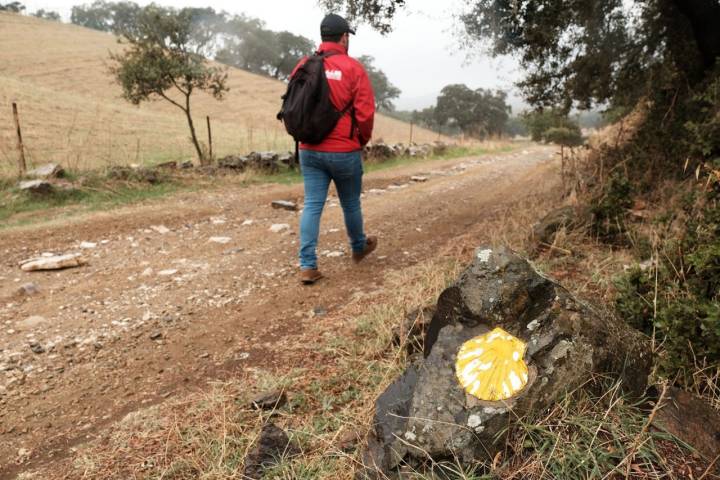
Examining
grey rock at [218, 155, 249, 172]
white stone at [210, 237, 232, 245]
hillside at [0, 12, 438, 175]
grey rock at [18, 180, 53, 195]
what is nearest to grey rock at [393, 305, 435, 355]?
white stone at [210, 237, 232, 245]

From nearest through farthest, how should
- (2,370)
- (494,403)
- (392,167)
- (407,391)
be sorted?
1. (494,403)
2. (407,391)
3. (2,370)
4. (392,167)

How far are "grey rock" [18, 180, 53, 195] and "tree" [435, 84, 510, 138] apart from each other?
54454 mm

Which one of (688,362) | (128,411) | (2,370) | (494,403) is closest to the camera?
(494,403)

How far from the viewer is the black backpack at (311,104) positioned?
13.6 ft

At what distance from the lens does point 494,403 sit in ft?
5.83

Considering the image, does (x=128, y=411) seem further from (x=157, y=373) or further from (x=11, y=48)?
(x=11, y=48)

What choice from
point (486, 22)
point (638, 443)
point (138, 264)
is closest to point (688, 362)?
point (638, 443)

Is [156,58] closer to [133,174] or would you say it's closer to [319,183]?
[133,174]

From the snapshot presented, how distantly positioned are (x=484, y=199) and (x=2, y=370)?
25.2 feet

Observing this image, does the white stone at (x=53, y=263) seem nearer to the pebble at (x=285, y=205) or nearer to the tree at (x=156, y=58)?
the pebble at (x=285, y=205)

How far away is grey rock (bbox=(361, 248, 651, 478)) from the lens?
1.75 metres

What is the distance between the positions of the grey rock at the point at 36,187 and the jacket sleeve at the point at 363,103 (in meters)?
7.05

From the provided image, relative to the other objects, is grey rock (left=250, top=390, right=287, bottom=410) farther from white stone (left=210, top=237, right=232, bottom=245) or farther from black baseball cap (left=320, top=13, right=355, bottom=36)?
white stone (left=210, top=237, right=232, bottom=245)

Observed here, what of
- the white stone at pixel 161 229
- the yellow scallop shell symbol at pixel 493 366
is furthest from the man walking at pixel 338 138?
the white stone at pixel 161 229
